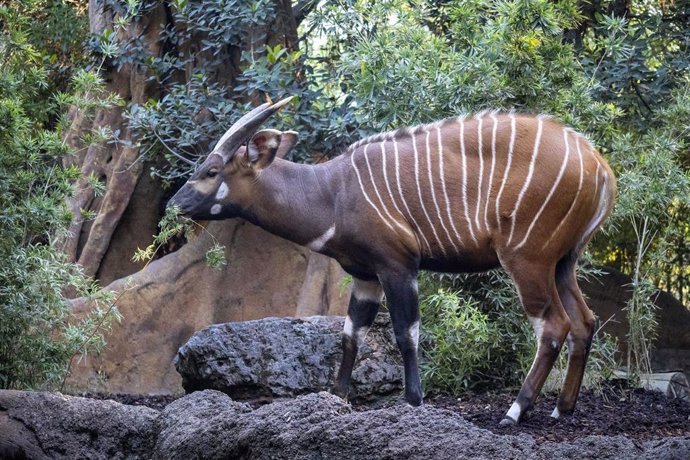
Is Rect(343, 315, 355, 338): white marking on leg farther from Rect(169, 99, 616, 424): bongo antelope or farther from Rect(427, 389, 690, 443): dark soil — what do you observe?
Rect(427, 389, 690, 443): dark soil

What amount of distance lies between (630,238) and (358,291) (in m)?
4.78

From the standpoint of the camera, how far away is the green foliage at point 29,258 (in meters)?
6.85

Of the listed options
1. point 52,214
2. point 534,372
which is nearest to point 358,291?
point 534,372

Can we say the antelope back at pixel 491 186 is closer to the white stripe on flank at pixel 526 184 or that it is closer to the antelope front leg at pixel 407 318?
the white stripe on flank at pixel 526 184

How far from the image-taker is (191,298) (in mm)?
9258

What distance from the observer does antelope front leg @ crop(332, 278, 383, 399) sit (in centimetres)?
646

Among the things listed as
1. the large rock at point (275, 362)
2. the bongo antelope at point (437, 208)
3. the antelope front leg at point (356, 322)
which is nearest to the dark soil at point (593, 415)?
the bongo antelope at point (437, 208)

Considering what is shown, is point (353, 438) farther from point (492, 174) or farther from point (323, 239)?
point (492, 174)

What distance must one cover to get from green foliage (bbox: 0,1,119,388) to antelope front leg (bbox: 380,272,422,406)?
2.22 m

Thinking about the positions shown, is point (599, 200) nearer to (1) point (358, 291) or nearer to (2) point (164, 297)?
(1) point (358, 291)

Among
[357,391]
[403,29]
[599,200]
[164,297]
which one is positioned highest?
[403,29]

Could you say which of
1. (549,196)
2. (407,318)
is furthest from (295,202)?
(549,196)

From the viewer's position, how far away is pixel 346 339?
6.49m

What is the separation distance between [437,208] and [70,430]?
2434 millimetres
